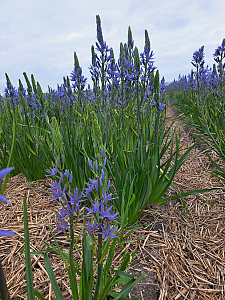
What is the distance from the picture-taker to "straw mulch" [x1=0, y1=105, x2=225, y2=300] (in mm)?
1443

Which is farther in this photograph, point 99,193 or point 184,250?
A: point 184,250

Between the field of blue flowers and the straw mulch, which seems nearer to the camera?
the field of blue flowers

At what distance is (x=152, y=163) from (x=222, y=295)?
51.5 inches

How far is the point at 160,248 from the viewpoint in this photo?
177 centimetres

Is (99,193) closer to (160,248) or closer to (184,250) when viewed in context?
(160,248)

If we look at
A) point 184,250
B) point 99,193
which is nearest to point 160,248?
point 184,250

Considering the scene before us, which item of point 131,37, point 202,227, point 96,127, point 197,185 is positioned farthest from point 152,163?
point 131,37

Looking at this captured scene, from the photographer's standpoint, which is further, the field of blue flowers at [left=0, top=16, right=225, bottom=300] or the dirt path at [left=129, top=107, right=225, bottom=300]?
the dirt path at [left=129, top=107, right=225, bottom=300]

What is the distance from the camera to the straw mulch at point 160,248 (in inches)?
56.8

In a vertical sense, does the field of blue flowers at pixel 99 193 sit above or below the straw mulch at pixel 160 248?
above

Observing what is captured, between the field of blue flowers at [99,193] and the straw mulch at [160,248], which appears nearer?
the field of blue flowers at [99,193]

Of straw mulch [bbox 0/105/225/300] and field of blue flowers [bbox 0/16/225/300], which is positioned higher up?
field of blue flowers [bbox 0/16/225/300]

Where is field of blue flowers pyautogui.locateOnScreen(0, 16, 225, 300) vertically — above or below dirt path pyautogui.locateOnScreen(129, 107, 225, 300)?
above

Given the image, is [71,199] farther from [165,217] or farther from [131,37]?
[131,37]
